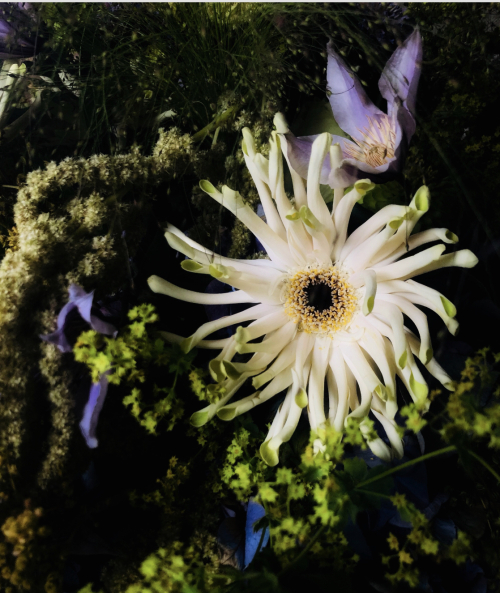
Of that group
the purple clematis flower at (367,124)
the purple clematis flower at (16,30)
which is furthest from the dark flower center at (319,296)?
the purple clematis flower at (16,30)

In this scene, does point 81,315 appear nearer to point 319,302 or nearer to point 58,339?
point 58,339

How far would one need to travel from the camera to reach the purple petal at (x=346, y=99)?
421 millimetres

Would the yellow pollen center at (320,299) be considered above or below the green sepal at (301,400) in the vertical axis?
above

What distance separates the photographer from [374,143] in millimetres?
458

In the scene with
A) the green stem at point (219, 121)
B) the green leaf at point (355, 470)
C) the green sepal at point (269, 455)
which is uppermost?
the green stem at point (219, 121)

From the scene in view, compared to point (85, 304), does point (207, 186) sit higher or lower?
higher

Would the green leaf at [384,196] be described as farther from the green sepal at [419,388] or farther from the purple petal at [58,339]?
the purple petal at [58,339]

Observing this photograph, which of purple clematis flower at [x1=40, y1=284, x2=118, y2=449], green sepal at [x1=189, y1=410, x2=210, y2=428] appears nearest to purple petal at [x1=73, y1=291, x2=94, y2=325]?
purple clematis flower at [x1=40, y1=284, x2=118, y2=449]

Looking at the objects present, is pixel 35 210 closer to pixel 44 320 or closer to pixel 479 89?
pixel 44 320

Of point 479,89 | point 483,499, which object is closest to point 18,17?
point 479,89

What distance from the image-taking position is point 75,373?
386mm

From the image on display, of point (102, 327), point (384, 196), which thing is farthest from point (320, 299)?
point (102, 327)

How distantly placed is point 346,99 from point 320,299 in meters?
0.20

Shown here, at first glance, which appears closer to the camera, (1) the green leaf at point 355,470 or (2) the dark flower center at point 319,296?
(1) the green leaf at point 355,470
